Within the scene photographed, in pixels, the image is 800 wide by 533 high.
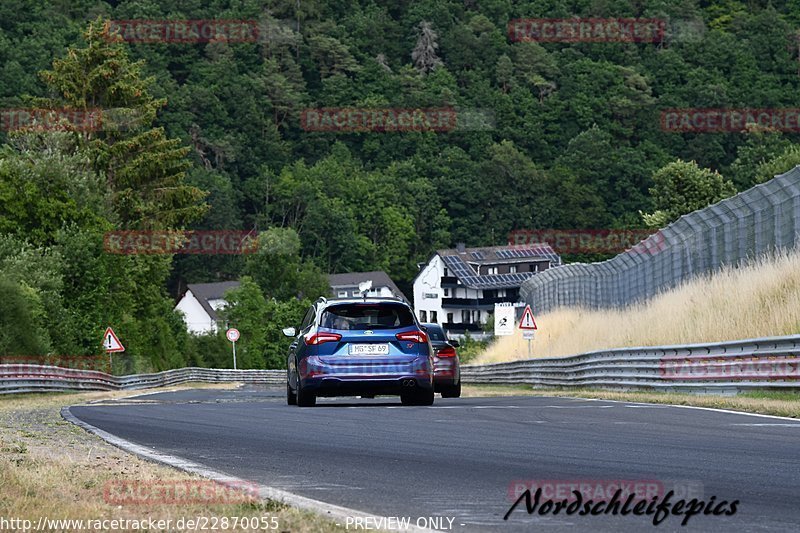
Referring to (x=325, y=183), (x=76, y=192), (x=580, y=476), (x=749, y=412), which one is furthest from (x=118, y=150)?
(x=325, y=183)

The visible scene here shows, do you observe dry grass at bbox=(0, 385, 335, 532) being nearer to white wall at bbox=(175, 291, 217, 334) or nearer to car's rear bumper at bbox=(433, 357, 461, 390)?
car's rear bumper at bbox=(433, 357, 461, 390)

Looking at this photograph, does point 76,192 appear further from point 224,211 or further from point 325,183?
point 325,183

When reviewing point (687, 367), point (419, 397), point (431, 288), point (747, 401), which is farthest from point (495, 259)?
point (747, 401)

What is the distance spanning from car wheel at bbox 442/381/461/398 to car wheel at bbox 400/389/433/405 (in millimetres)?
5599

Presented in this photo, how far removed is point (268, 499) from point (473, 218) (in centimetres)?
17747

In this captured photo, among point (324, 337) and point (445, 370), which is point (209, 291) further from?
point (324, 337)

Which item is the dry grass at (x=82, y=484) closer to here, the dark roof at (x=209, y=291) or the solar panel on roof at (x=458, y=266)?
the dark roof at (x=209, y=291)

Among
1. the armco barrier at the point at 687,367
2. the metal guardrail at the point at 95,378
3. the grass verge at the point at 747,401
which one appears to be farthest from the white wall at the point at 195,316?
the grass verge at the point at 747,401

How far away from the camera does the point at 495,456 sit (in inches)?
422

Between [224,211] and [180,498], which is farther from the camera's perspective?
[224,211]

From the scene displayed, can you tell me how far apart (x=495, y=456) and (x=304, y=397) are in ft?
31.4

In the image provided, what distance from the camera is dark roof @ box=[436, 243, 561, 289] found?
165 metres

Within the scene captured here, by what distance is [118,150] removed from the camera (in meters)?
78.9

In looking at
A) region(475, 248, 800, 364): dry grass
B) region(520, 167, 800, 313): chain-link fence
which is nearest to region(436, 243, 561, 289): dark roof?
region(520, 167, 800, 313): chain-link fence
